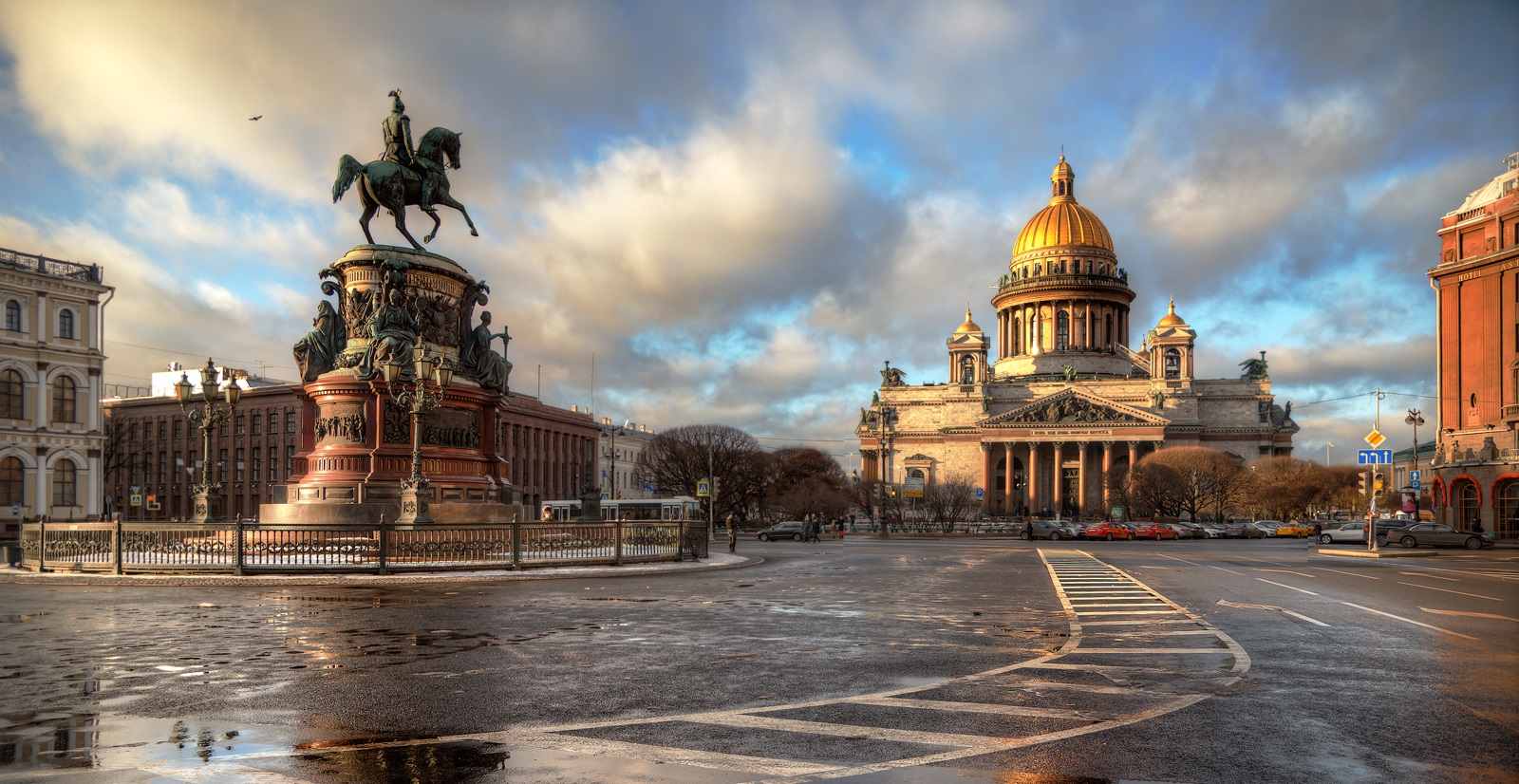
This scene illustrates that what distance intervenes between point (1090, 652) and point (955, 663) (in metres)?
2.02

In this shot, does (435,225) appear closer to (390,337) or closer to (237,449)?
(390,337)

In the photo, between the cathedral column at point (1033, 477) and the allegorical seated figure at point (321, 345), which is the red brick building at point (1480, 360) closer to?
the allegorical seated figure at point (321, 345)

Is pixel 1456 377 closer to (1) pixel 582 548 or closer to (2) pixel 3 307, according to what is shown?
(1) pixel 582 548

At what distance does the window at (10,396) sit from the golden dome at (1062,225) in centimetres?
11101

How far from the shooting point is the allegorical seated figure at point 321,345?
31891 mm

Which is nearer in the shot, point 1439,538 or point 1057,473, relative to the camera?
point 1439,538

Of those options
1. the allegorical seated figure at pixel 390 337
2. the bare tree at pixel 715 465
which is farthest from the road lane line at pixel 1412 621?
the bare tree at pixel 715 465

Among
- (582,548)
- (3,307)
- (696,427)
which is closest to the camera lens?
(582,548)

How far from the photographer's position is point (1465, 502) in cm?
5653

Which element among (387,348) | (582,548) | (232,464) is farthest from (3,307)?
(582,548)

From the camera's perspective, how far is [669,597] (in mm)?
20094

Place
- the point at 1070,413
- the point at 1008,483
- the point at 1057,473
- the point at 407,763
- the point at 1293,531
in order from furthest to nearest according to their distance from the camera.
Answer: the point at 1008,483 → the point at 1070,413 → the point at 1057,473 → the point at 1293,531 → the point at 407,763

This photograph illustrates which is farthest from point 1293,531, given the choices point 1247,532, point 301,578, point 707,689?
point 707,689

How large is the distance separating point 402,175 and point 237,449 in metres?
77.3
